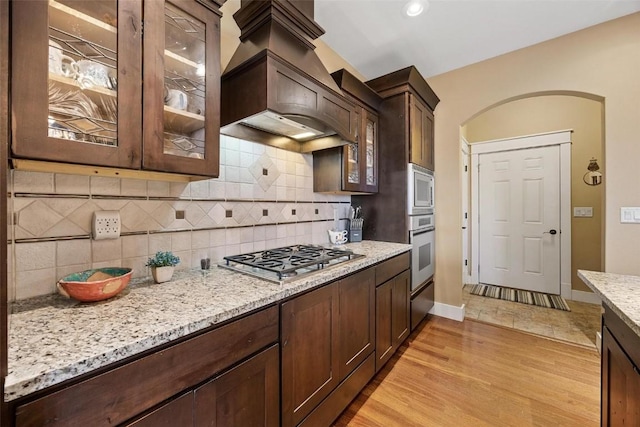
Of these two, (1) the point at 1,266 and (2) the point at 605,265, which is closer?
(1) the point at 1,266

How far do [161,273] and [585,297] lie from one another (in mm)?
4622

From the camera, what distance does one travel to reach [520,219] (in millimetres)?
3666

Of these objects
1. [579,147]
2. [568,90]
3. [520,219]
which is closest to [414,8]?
[568,90]

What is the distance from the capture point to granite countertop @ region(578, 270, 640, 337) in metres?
0.86

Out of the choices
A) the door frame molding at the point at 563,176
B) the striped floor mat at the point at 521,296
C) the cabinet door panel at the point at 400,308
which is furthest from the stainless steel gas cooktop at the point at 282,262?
the door frame molding at the point at 563,176

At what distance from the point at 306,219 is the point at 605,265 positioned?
250cm

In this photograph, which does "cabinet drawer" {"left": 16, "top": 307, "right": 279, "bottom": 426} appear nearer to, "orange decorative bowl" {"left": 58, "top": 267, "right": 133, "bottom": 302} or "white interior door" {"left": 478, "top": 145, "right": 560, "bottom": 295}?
"orange decorative bowl" {"left": 58, "top": 267, "right": 133, "bottom": 302}

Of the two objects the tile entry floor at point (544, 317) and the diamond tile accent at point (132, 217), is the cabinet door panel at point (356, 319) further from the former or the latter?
the tile entry floor at point (544, 317)

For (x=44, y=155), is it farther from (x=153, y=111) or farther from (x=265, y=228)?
(x=265, y=228)

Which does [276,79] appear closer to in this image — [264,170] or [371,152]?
[264,170]

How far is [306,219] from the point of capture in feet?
7.27

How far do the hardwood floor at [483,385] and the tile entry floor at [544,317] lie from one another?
0.20m

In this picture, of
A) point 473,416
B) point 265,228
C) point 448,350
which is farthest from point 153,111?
point 448,350

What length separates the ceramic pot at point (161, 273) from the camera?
1148 mm
